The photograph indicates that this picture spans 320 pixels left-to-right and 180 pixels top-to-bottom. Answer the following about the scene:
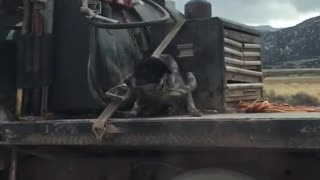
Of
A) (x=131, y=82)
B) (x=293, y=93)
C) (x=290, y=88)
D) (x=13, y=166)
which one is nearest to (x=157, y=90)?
(x=131, y=82)

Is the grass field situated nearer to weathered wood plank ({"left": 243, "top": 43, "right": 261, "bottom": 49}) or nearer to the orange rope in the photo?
weathered wood plank ({"left": 243, "top": 43, "right": 261, "bottom": 49})

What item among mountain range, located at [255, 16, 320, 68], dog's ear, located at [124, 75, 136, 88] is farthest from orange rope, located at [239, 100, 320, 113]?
mountain range, located at [255, 16, 320, 68]

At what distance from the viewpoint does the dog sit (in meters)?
4.15

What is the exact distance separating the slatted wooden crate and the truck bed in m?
0.67

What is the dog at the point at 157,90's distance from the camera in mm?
4152

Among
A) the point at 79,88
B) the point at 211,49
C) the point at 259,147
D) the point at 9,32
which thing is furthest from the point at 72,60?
the point at 259,147

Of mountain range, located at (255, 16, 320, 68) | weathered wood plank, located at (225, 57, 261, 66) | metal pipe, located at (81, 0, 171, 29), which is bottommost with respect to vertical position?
weathered wood plank, located at (225, 57, 261, 66)

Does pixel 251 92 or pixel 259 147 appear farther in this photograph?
pixel 251 92

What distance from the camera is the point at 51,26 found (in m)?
4.68

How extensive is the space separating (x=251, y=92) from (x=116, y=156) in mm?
1332

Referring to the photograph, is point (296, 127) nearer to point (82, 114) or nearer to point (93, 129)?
point (93, 129)

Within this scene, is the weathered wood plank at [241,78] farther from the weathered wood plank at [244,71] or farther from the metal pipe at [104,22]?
the metal pipe at [104,22]

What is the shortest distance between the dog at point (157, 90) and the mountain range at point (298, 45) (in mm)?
25382

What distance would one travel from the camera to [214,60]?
14.6 ft
